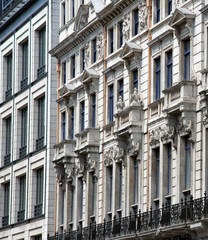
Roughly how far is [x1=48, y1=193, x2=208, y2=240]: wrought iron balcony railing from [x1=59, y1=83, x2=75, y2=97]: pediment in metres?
8.58

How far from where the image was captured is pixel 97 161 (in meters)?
60.6

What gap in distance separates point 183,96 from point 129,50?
8171 mm

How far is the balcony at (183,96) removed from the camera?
1918 inches

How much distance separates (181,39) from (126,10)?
26.5 ft

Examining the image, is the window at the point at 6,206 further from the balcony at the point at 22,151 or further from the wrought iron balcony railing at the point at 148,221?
the wrought iron balcony railing at the point at 148,221

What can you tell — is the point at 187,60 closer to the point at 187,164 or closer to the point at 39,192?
the point at 187,164

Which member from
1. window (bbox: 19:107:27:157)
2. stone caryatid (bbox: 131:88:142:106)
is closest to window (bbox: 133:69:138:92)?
stone caryatid (bbox: 131:88:142:106)

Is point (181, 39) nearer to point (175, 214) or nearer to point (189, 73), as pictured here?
point (189, 73)

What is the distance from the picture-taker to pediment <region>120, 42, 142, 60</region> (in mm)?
55500

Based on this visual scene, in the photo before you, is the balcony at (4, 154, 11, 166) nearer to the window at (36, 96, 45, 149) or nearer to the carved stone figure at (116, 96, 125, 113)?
the window at (36, 96, 45, 149)

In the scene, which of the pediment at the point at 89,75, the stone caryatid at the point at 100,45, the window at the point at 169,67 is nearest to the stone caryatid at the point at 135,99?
the window at the point at 169,67

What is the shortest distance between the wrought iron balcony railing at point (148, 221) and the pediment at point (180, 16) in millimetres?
8210

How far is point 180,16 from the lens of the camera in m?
49.9

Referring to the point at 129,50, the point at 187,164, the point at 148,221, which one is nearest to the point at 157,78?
the point at 129,50
